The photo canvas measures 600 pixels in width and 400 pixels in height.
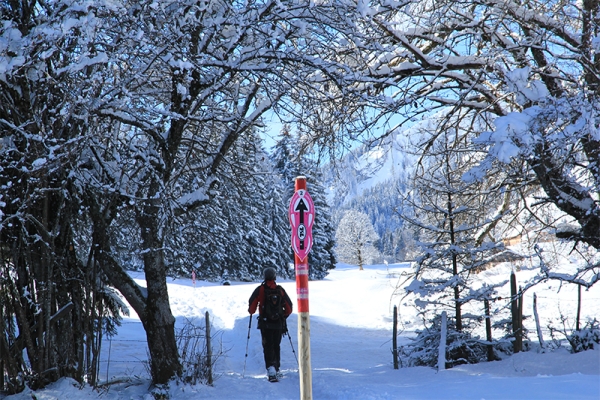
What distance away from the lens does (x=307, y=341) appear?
12.8 ft

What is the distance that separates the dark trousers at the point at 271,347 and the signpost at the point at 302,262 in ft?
15.0

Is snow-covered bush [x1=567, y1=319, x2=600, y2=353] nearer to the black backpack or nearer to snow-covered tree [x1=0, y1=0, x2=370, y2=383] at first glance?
the black backpack

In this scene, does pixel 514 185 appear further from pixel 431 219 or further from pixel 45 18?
pixel 45 18

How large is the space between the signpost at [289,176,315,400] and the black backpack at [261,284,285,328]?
465 cm

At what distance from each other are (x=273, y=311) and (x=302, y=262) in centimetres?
482

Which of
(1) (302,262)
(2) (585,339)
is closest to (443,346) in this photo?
(2) (585,339)

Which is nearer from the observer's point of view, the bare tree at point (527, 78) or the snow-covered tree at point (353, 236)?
the bare tree at point (527, 78)

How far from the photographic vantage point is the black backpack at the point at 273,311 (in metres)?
8.58

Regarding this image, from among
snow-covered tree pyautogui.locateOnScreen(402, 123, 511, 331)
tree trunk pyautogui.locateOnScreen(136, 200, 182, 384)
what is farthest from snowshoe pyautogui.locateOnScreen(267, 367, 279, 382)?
snow-covered tree pyautogui.locateOnScreen(402, 123, 511, 331)

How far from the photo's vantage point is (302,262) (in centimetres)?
399

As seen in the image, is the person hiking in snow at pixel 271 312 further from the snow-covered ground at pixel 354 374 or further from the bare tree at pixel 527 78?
the bare tree at pixel 527 78

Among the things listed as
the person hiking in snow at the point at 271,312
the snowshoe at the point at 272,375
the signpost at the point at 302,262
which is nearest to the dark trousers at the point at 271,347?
the person hiking in snow at the point at 271,312

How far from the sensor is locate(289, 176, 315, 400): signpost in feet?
12.7

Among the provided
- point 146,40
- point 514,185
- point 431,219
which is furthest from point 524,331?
point 146,40
